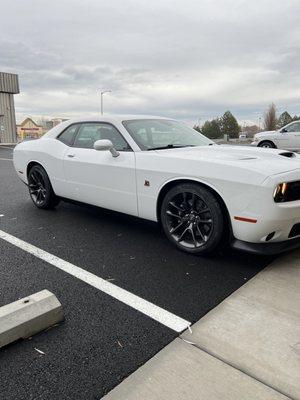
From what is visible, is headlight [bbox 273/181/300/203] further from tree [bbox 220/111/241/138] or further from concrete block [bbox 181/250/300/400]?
tree [bbox 220/111/241/138]

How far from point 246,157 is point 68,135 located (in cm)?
255

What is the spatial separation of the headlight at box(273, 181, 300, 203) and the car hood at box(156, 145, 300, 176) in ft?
0.40

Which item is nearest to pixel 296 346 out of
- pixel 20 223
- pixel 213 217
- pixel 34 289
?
pixel 213 217

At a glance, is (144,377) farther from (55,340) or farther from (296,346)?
(296,346)

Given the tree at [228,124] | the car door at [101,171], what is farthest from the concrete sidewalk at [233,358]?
the tree at [228,124]

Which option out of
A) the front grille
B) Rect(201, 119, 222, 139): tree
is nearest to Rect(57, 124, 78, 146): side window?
the front grille

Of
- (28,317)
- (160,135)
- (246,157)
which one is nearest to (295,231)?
(246,157)

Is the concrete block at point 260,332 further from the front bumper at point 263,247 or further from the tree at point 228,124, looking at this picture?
the tree at point 228,124

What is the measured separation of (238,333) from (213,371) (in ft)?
1.39

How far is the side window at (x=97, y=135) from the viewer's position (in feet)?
13.9

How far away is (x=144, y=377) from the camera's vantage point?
6.52ft

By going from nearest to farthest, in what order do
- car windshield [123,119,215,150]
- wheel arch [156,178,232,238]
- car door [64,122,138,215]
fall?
wheel arch [156,178,232,238] < car door [64,122,138,215] < car windshield [123,119,215,150]

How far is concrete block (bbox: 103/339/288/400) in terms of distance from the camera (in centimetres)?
187

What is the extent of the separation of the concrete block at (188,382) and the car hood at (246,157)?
163 cm
